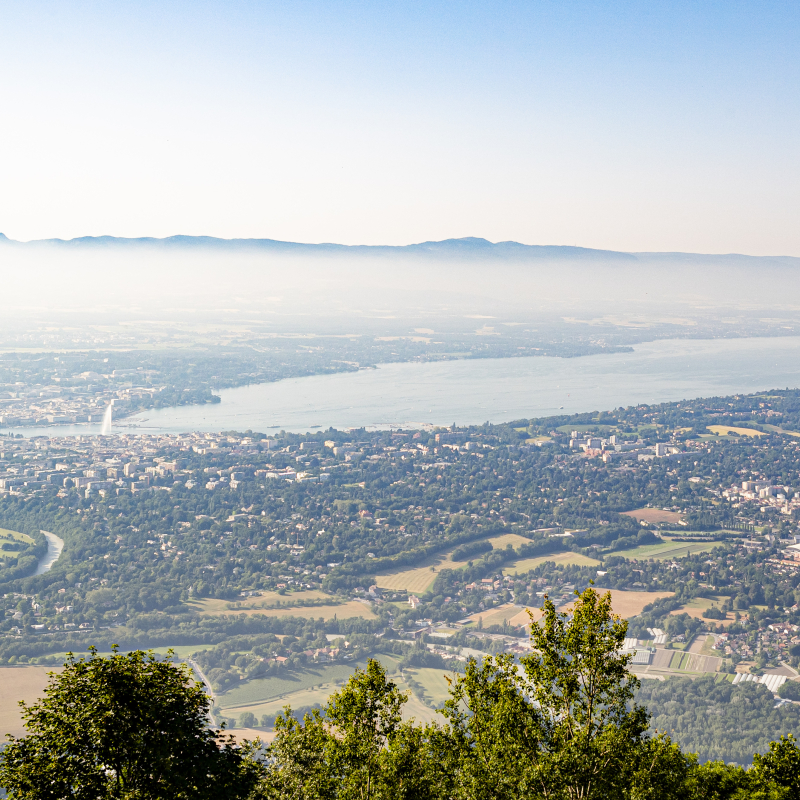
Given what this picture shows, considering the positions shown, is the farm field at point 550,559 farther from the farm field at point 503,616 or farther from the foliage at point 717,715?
the foliage at point 717,715

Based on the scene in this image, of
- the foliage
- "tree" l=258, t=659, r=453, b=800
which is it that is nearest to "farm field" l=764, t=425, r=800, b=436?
the foliage

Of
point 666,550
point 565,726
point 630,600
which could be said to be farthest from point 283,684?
point 666,550

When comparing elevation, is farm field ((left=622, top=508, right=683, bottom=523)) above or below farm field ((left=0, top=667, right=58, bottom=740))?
above

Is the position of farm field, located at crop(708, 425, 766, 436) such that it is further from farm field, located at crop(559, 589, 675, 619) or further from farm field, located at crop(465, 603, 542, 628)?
farm field, located at crop(465, 603, 542, 628)

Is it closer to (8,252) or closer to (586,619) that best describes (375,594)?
(586,619)

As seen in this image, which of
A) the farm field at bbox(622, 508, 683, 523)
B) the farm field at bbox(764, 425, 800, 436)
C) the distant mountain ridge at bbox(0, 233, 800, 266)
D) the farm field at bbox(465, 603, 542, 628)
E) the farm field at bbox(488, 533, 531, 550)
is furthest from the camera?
the distant mountain ridge at bbox(0, 233, 800, 266)
